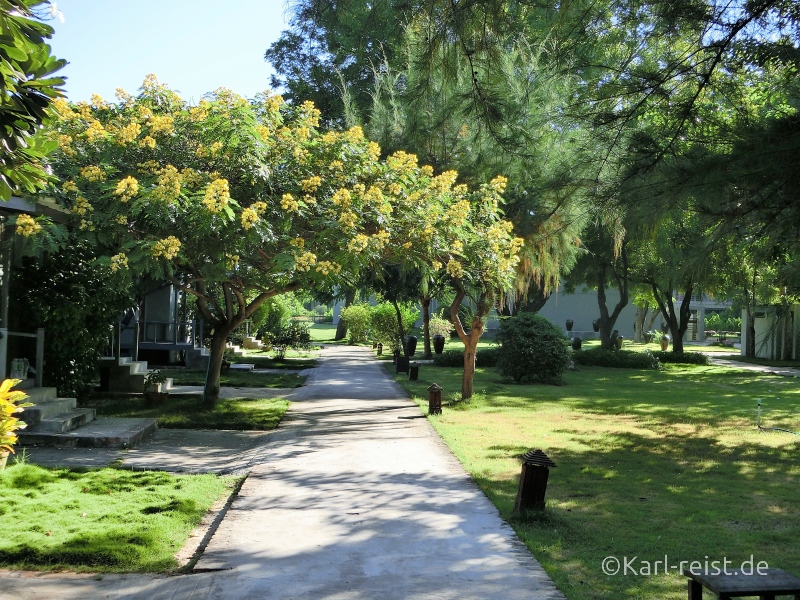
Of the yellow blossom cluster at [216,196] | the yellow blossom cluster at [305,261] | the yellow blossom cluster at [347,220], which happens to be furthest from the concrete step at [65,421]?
the yellow blossom cluster at [347,220]

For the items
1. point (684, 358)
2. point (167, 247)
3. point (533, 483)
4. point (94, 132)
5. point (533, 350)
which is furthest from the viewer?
point (684, 358)

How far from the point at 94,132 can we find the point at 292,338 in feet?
72.7

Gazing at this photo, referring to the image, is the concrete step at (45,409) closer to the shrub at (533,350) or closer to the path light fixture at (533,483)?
the path light fixture at (533,483)

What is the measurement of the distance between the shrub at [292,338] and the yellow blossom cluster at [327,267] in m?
19.7

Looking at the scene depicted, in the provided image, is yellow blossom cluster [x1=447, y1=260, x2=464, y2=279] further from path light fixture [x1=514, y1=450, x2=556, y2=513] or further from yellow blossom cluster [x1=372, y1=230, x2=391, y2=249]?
path light fixture [x1=514, y1=450, x2=556, y2=513]

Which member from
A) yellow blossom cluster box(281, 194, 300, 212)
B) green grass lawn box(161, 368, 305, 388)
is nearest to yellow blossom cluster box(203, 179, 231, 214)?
yellow blossom cluster box(281, 194, 300, 212)

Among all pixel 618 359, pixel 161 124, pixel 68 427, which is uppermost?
pixel 161 124

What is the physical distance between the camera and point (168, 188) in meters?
9.69

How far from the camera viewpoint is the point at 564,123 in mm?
8117

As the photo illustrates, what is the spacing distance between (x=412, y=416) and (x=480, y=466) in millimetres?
4792

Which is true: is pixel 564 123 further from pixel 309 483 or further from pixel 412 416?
pixel 412 416

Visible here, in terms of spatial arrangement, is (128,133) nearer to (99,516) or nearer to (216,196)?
(216,196)

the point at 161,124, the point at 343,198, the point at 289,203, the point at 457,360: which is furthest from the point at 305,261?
the point at 457,360

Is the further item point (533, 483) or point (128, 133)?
point (128, 133)
